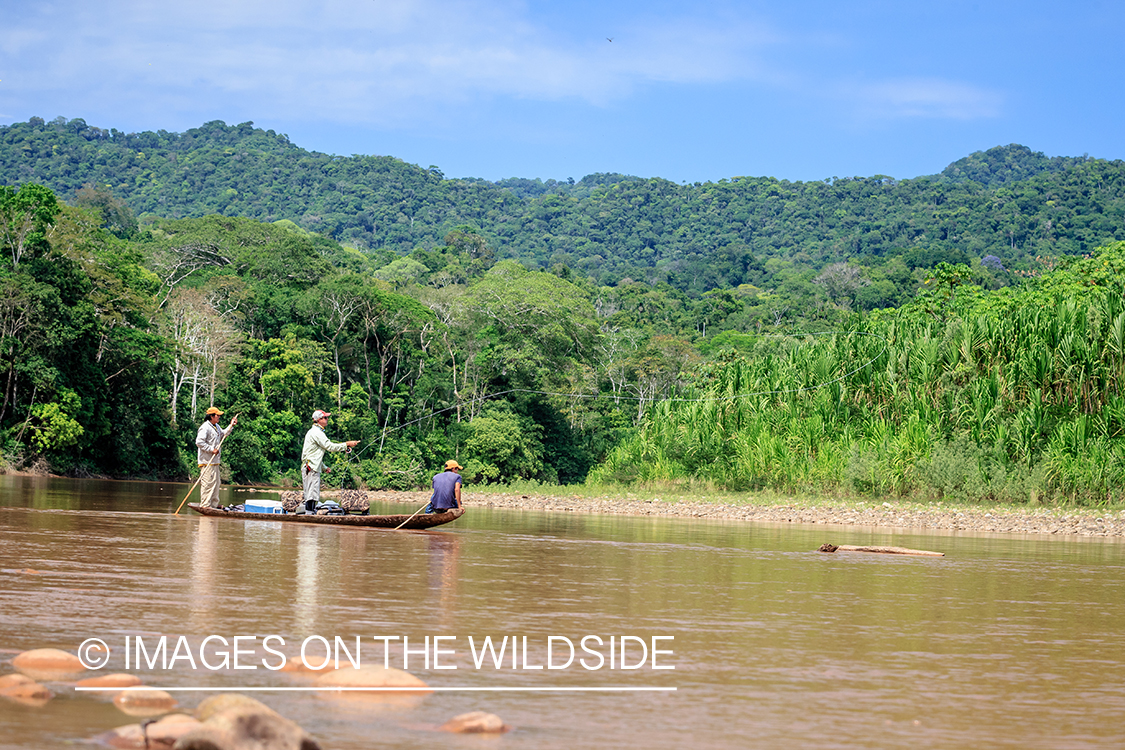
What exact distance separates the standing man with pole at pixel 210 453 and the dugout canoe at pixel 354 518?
0.50 metres

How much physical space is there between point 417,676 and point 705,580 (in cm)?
516

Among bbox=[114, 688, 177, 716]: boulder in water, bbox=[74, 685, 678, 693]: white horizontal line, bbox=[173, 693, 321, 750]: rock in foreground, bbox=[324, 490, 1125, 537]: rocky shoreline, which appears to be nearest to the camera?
bbox=[173, 693, 321, 750]: rock in foreground

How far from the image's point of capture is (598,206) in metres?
140

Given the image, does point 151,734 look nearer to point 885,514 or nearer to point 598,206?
point 885,514

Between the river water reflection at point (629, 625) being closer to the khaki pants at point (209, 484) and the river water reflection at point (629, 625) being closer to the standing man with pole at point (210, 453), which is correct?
the standing man with pole at point (210, 453)

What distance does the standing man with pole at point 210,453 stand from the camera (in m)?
15.6

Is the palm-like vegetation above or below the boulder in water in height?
above

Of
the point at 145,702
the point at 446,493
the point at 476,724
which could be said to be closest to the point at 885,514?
the point at 446,493

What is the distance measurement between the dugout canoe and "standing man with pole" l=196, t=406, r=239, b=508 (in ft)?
1.65

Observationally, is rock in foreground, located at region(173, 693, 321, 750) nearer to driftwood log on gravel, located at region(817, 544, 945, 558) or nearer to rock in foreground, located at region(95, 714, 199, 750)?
rock in foreground, located at region(95, 714, 199, 750)

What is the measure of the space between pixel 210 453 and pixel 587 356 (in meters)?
38.0

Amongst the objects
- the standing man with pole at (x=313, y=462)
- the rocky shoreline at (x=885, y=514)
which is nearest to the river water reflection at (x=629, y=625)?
the standing man with pole at (x=313, y=462)

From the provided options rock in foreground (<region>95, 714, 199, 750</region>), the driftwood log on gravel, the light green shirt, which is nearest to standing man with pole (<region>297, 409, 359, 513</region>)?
the light green shirt

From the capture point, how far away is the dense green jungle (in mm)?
25469
